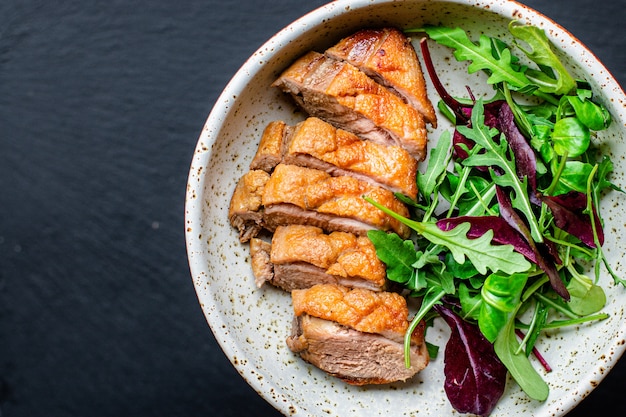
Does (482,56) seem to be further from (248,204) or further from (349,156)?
(248,204)

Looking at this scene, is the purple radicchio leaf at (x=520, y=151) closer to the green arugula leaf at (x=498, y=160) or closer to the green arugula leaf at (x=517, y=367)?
the green arugula leaf at (x=498, y=160)

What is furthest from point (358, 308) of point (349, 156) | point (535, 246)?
point (535, 246)

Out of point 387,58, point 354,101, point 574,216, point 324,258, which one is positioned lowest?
point 324,258

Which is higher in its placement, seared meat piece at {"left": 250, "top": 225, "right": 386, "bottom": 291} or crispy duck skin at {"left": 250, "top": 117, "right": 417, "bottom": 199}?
crispy duck skin at {"left": 250, "top": 117, "right": 417, "bottom": 199}

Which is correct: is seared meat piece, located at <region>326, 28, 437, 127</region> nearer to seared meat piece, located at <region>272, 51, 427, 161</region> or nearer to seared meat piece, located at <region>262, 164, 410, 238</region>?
seared meat piece, located at <region>272, 51, 427, 161</region>

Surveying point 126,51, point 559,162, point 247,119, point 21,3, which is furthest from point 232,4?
point 559,162

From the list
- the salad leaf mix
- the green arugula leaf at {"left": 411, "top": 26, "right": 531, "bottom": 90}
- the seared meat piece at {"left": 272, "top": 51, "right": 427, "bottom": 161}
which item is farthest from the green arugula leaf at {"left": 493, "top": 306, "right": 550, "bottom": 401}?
the green arugula leaf at {"left": 411, "top": 26, "right": 531, "bottom": 90}
